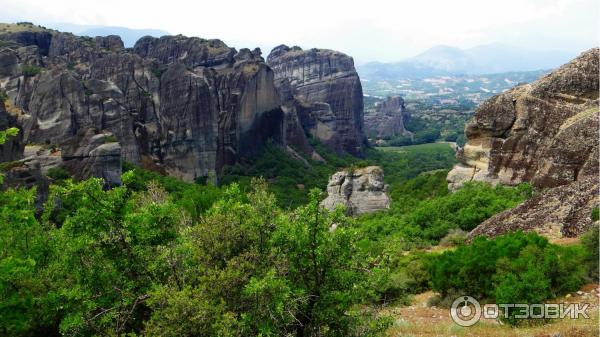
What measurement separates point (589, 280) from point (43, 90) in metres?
52.8

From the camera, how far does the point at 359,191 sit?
4225cm

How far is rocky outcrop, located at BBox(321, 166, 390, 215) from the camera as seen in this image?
4147 cm

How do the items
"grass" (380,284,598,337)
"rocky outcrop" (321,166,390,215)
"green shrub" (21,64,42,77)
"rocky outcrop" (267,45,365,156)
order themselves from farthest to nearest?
"rocky outcrop" (267,45,365,156) < "green shrub" (21,64,42,77) < "rocky outcrop" (321,166,390,215) < "grass" (380,284,598,337)

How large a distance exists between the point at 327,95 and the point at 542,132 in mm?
78587

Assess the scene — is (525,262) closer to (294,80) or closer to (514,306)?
(514,306)

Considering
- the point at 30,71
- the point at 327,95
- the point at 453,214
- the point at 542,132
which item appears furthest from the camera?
the point at 327,95

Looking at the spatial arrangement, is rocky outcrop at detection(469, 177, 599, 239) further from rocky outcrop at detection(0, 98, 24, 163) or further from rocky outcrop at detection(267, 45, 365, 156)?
rocky outcrop at detection(267, 45, 365, 156)

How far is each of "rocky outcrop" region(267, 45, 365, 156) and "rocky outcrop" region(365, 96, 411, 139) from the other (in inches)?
1455

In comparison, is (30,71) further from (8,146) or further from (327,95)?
(327,95)

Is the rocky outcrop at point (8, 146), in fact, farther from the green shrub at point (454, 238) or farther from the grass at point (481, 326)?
the grass at point (481, 326)

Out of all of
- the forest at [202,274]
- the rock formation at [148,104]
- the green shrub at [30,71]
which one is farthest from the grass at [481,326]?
the green shrub at [30,71]

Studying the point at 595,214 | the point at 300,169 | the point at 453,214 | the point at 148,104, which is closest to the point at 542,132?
the point at 453,214

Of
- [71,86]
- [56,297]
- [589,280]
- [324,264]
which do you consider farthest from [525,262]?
[71,86]

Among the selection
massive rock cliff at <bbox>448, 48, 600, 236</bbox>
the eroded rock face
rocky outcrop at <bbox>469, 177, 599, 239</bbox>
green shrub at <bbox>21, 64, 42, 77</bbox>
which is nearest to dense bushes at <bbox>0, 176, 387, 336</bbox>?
rocky outcrop at <bbox>469, 177, 599, 239</bbox>
